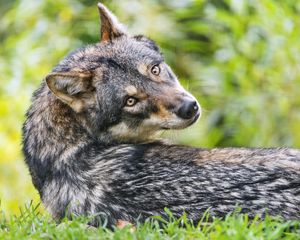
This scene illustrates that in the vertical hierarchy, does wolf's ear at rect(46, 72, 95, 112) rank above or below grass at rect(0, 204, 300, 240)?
above

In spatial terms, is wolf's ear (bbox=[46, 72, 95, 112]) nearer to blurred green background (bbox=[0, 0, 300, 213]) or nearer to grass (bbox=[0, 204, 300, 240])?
grass (bbox=[0, 204, 300, 240])

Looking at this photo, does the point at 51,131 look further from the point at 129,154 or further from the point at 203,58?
the point at 203,58

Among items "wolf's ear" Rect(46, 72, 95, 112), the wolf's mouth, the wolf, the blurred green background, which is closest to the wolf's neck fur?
the wolf

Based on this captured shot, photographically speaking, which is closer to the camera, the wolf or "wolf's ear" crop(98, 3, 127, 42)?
the wolf

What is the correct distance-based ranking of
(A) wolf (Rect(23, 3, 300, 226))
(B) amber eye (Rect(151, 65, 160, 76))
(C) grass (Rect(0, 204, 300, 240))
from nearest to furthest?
1. (C) grass (Rect(0, 204, 300, 240))
2. (A) wolf (Rect(23, 3, 300, 226))
3. (B) amber eye (Rect(151, 65, 160, 76))

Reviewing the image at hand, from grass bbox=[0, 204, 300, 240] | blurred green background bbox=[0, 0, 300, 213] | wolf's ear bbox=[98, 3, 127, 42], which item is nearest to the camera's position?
grass bbox=[0, 204, 300, 240]

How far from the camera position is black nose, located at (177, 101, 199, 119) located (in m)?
7.45

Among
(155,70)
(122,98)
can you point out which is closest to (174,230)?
(122,98)

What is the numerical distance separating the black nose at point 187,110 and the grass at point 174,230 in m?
1.27

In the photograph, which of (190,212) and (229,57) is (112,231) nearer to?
(190,212)

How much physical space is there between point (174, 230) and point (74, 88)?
1868 millimetres

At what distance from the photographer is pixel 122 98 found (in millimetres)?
7480

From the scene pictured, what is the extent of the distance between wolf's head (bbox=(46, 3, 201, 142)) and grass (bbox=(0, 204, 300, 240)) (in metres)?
1.19

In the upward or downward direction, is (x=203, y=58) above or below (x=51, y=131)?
above
